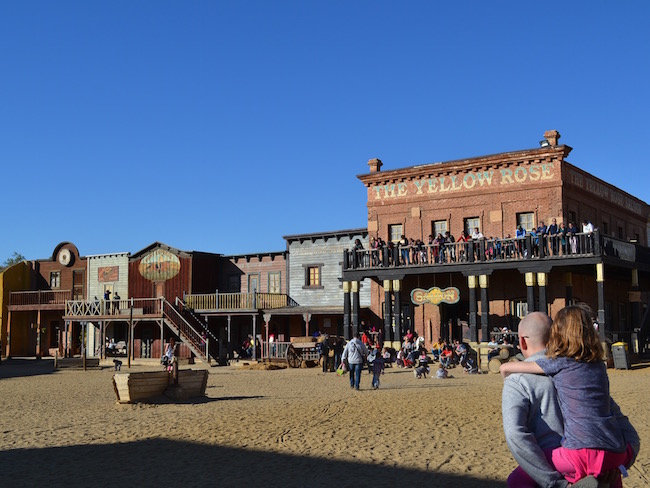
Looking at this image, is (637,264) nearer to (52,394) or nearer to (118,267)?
(52,394)

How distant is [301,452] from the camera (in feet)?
32.1

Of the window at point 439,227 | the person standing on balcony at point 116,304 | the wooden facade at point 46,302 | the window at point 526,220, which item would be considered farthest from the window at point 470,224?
the wooden facade at point 46,302

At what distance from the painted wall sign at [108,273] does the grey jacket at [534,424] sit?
42621mm

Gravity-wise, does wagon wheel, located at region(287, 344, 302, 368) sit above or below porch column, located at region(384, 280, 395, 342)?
below

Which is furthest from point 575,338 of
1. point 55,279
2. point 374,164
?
point 55,279

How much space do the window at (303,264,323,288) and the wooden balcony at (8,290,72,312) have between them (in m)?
15.8

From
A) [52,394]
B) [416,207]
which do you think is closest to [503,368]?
[52,394]

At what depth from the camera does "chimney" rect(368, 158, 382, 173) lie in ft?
109

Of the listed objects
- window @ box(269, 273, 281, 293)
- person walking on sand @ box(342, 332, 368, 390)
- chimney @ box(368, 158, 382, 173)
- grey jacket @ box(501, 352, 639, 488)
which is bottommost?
person walking on sand @ box(342, 332, 368, 390)

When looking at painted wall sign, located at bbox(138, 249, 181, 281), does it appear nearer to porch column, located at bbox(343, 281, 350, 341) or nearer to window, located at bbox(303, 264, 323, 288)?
window, located at bbox(303, 264, 323, 288)

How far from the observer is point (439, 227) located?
3128 cm

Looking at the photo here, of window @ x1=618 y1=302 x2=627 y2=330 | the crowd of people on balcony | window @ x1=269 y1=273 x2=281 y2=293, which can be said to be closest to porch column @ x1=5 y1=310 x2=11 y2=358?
window @ x1=269 y1=273 x2=281 y2=293

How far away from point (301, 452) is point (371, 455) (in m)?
1.01

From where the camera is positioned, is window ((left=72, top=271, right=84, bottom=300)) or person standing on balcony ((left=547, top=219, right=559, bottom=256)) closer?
person standing on balcony ((left=547, top=219, right=559, bottom=256))
